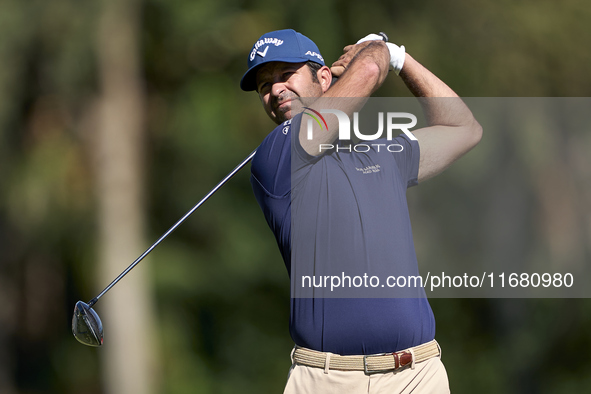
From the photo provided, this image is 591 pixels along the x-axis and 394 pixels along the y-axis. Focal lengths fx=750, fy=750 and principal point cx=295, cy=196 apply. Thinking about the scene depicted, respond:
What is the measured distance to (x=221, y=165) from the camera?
8148 mm

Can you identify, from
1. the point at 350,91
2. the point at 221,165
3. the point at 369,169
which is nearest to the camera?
the point at 350,91

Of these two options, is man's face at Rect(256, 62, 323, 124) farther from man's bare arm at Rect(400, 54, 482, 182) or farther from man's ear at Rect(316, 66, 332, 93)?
man's bare arm at Rect(400, 54, 482, 182)

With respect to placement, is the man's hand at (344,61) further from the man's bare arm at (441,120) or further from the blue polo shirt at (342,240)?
the blue polo shirt at (342,240)

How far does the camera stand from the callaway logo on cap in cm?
219

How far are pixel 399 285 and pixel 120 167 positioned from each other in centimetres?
610

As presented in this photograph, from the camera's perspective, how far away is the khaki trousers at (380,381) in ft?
6.27

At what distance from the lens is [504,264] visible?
4.61m

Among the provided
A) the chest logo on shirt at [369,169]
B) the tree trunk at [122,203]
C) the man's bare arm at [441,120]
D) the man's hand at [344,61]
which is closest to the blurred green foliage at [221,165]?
the tree trunk at [122,203]

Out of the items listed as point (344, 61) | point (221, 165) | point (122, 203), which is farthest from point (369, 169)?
point (221, 165)

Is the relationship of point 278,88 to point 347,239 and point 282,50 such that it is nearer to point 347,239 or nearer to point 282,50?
point 282,50

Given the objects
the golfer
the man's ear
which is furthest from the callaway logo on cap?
the golfer

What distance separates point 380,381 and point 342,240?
371 mm

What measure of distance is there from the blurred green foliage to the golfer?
485 centimetres

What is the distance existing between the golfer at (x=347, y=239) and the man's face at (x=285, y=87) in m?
0.19
